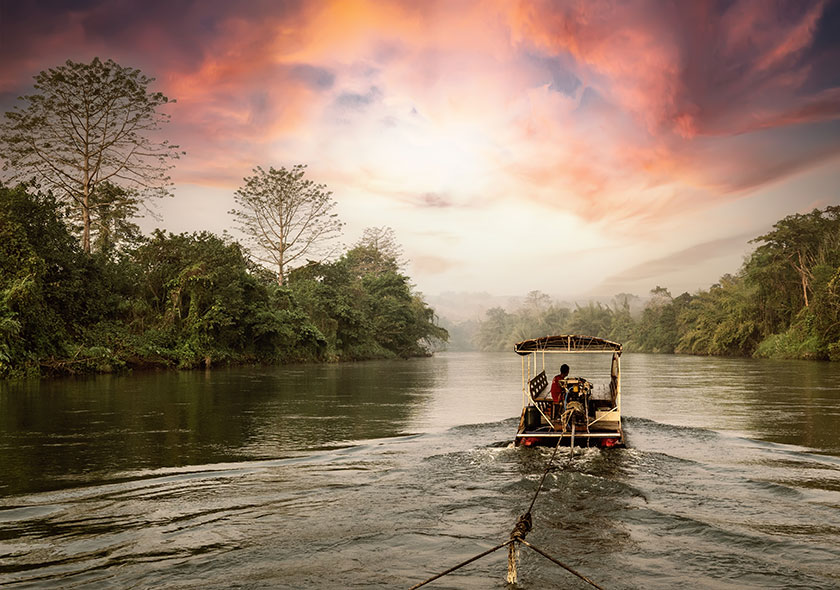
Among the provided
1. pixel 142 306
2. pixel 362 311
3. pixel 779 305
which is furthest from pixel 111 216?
pixel 779 305

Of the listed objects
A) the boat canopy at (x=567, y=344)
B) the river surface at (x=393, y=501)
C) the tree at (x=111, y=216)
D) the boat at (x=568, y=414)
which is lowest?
the river surface at (x=393, y=501)

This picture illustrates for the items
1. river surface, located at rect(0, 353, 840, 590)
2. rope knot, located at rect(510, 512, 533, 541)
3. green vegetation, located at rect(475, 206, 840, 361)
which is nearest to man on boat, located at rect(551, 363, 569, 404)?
river surface, located at rect(0, 353, 840, 590)

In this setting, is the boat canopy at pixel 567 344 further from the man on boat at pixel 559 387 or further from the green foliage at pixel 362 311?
the green foliage at pixel 362 311

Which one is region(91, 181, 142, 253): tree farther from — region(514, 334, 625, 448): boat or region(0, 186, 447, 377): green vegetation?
region(514, 334, 625, 448): boat

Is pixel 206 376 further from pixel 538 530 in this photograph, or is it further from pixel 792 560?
pixel 792 560

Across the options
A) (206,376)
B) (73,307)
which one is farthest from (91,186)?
(206,376)

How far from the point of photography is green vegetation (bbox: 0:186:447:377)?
27.8 meters

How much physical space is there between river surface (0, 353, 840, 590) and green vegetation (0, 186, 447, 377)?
1345cm

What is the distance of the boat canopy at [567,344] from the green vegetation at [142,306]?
22339 mm

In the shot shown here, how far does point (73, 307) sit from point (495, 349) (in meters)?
140

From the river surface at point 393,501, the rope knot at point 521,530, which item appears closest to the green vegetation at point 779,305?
the river surface at point 393,501

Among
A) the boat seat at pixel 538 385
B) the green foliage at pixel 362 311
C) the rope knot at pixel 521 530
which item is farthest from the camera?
the green foliage at pixel 362 311

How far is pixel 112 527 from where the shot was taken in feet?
22.4

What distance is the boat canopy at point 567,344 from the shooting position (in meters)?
13.1
